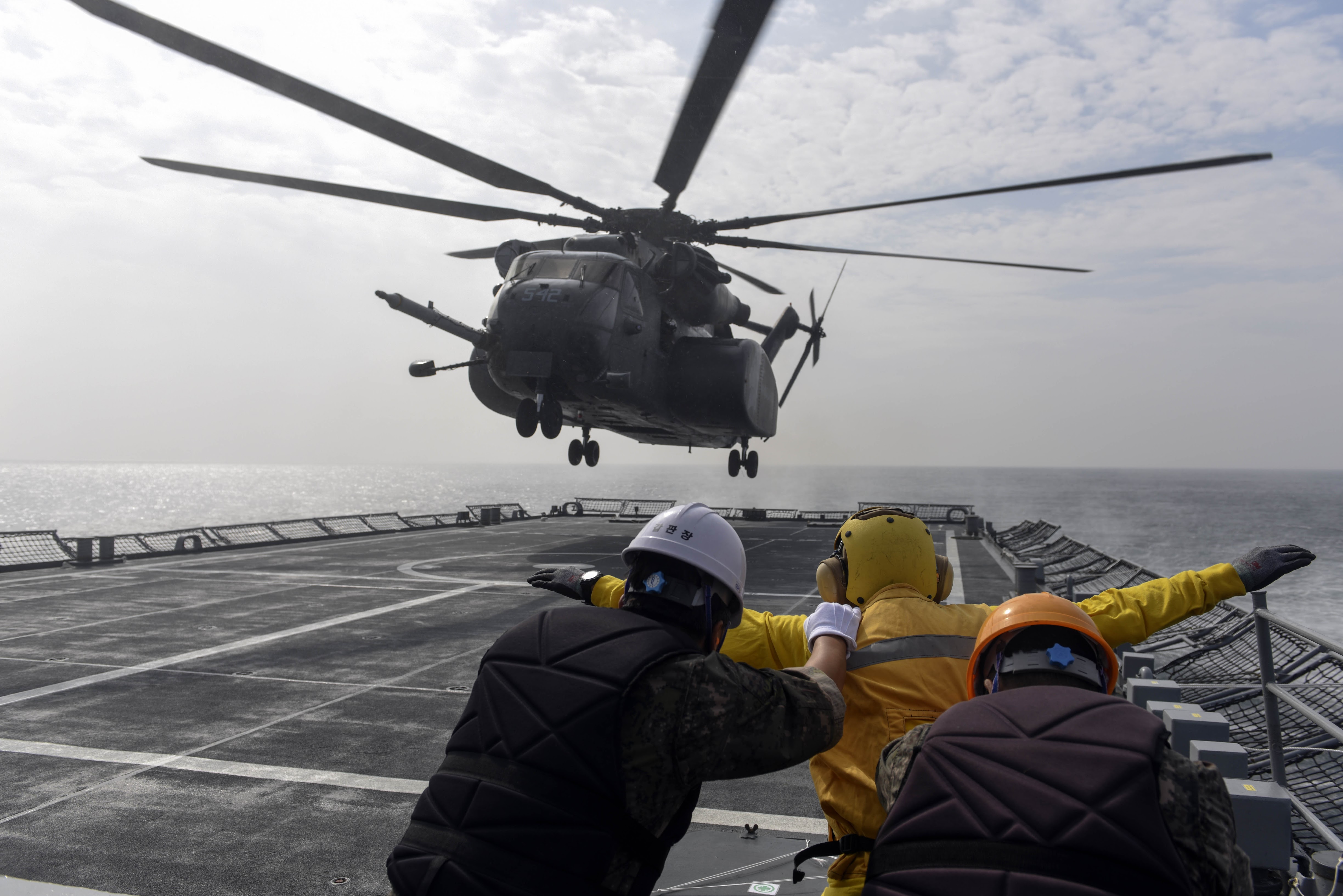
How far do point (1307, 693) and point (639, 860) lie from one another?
9759 mm

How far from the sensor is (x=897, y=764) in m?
2.26

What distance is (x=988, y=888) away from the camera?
1.85 metres

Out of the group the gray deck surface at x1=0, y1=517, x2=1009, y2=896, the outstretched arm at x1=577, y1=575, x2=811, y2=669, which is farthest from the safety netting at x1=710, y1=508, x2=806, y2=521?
the outstretched arm at x1=577, y1=575, x2=811, y2=669

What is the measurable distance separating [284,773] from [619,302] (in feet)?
38.3

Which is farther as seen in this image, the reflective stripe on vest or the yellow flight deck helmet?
the yellow flight deck helmet

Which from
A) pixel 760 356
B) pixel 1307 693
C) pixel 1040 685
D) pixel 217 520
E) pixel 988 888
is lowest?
pixel 217 520

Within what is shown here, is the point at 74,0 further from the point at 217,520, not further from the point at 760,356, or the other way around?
the point at 217,520

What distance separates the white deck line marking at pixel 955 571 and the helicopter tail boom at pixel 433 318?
9.87 metres

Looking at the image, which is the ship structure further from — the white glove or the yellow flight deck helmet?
the white glove

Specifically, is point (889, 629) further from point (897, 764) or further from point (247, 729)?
point (247, 729)

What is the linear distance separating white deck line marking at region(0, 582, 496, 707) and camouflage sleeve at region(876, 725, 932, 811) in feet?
34.2

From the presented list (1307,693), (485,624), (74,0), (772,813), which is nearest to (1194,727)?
(772,813)

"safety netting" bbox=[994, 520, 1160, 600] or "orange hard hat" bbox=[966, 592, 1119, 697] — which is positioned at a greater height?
"orange hard hat" bbox=[966, 592, 1119, 697]

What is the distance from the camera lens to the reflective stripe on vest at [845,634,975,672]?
3.16 meters
